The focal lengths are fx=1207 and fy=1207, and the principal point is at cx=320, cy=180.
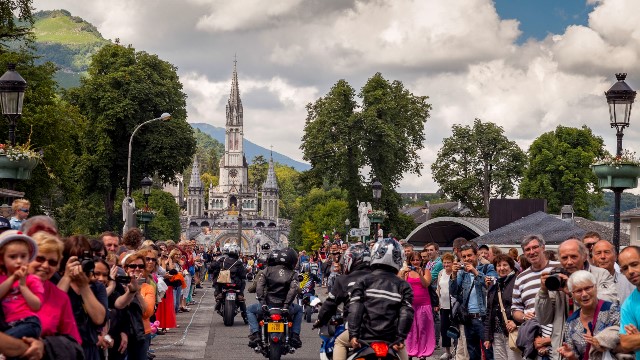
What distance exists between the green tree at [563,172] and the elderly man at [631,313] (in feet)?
247

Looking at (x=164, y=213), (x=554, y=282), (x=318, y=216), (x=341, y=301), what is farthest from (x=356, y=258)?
(x=318, y=216)

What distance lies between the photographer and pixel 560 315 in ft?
37.2

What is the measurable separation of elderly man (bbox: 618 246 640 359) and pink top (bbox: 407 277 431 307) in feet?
31.7

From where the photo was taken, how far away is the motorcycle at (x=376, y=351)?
38.3 ft

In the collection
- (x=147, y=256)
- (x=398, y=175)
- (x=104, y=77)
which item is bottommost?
(x=147, y=256)

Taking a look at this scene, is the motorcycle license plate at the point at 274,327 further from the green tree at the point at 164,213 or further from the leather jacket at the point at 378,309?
the green tree at the point at 164,213

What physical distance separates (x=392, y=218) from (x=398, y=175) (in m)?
2.61

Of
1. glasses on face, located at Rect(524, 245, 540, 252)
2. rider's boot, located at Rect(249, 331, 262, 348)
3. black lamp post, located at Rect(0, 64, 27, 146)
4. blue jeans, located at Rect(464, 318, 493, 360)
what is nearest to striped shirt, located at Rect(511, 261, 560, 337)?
glasses on face, located at Rect(524, 245, 540, 252)

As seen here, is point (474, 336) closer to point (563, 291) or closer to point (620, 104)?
point (620, 104)

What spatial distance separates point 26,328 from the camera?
7.66 metres

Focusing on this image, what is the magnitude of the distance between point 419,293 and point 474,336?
4.96ft

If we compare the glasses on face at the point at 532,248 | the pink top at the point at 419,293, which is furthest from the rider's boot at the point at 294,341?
the glasses on face at the point at 532,248

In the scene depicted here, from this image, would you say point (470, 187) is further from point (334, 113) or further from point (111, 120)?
point (111, 120)

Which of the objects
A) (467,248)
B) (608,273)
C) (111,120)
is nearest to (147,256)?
(467,248)
